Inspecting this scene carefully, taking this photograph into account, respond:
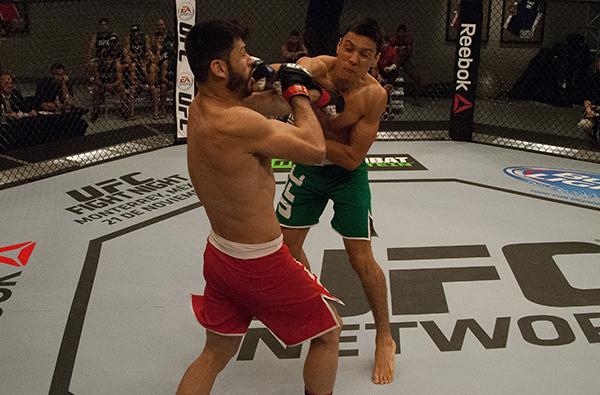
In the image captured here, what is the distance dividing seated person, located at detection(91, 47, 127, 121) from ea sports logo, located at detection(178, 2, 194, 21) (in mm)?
1732

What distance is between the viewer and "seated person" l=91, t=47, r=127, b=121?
7215 mm

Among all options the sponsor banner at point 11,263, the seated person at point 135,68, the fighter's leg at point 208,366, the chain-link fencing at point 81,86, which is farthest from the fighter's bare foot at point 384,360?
the seated person at point 135,68

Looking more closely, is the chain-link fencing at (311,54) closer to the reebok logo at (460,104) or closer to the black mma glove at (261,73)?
the reebok logo at (460,104)

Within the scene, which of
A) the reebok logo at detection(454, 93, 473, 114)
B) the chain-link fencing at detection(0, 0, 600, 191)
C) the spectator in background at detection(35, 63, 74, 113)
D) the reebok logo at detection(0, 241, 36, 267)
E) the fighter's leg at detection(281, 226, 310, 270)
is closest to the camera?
the fighter's leg at detection(281, 226, 310, 270)

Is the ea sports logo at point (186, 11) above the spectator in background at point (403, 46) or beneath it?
above

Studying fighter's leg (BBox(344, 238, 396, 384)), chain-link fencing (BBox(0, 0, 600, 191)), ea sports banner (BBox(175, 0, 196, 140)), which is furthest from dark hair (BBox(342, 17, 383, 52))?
ea sports banner (BBox(175, 0, 196, 140))

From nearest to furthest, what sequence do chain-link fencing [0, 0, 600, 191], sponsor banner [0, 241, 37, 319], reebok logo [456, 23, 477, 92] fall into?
sponsor banner [0, 241, 37, 319]
chain-link fencing [0, 0, 600, 191]
reebok logo [456, 23, 477, 92]

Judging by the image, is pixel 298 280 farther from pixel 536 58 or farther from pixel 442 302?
pixel 536 58

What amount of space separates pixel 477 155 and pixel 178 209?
2.82 metres

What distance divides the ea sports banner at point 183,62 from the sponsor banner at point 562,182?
9.33 ft

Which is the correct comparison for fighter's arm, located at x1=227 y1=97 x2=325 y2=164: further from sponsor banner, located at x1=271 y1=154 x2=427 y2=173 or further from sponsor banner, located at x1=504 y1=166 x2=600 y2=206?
sponsor banner, located at x1=271 y1=154 x2=427 y2=173

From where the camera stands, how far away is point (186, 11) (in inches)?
226

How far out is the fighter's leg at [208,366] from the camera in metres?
1.94

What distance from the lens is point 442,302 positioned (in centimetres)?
310
